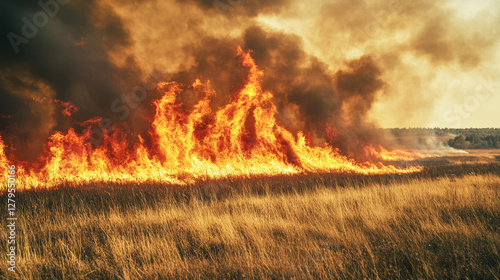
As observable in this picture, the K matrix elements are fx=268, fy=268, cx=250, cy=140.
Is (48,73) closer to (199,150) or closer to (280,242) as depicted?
(199,150)

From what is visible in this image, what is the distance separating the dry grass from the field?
0.07 feet

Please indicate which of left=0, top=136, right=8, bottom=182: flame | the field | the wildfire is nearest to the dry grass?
the field

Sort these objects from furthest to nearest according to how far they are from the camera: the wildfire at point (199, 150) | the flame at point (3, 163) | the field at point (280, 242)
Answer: the wildfire at point (199, 150)
the flame at point (3, 163)
the field at point (280, 242)

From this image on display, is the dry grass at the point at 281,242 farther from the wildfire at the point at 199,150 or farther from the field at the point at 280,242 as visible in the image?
the wildfire at the point at 199,150

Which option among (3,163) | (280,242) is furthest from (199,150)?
(280,242)

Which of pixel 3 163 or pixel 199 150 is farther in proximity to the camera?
pixel 199 150

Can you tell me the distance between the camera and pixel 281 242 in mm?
5188

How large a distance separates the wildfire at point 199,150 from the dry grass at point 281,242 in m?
6.59

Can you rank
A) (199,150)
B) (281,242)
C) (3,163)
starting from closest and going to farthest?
1. (281,242)
2. (3,163)
3. (199,150)

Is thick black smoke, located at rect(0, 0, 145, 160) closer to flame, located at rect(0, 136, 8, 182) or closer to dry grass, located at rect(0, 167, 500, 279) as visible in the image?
flame, located at rect(0, 136, 8, 182)

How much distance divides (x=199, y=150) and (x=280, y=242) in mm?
13124

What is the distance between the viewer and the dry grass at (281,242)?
4113 millimetres

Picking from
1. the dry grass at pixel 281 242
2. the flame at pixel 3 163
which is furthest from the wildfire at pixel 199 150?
the dry grass at pixel 281 242

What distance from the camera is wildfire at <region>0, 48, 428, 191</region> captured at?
48.1ft
